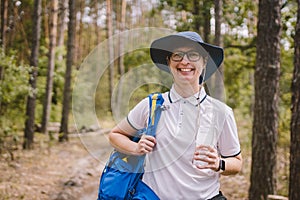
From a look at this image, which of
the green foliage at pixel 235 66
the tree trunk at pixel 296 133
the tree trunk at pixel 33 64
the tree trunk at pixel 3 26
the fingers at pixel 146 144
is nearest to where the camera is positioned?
the fingers at pixel 146 144

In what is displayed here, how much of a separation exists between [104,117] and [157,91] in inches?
15.8

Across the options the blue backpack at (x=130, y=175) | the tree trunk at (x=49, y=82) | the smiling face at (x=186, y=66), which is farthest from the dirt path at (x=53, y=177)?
the smiling face at (x=186, y=66)

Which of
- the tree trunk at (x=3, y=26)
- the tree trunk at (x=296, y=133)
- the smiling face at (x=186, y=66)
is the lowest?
the tree trunk at (x=296, y=133)

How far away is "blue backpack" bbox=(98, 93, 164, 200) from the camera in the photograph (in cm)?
248

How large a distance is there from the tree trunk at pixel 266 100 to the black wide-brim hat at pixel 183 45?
15.8ft

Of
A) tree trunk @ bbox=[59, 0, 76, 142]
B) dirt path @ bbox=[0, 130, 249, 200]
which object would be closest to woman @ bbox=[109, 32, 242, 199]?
dirt path @ bbox=[0, 130, 249, 200]

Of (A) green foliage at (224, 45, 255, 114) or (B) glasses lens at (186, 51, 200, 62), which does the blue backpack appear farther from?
(A) green foliage at (224, 45, 255, 114)

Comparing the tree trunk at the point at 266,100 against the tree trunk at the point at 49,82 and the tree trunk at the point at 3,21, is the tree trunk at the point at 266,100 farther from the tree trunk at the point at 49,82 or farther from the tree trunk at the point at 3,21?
the tree trunk at the point at 49,82

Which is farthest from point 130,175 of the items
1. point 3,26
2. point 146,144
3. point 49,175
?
point 3,26

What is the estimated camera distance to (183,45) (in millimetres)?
2484

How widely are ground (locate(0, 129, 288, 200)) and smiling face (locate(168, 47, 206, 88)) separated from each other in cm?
447

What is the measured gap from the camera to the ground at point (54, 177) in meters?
8.47

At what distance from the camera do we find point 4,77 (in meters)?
10.8

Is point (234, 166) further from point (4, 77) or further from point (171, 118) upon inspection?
point (4, 77)
